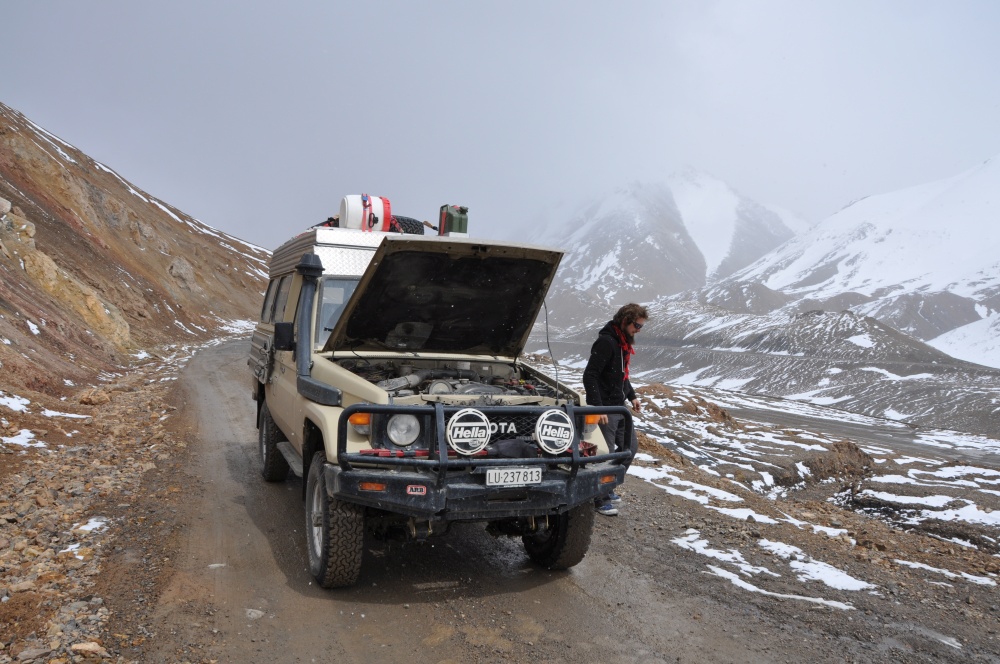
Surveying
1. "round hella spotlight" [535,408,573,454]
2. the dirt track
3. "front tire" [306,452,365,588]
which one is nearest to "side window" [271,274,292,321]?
the dirt track

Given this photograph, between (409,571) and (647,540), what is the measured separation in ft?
7.74

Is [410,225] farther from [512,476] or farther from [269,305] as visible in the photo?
[512,476]

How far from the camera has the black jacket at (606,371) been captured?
21.6 feet

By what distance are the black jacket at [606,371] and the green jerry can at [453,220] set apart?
193 centimetres

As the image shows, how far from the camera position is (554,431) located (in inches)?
177

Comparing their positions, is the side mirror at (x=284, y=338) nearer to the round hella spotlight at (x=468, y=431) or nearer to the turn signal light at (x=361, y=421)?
the turn signal light at (x=361, y=421)

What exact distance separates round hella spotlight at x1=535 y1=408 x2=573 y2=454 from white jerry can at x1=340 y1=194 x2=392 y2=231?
3.80 meters

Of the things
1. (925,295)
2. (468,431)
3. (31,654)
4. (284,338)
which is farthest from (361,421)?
(925,295)

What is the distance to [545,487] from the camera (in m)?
4.44

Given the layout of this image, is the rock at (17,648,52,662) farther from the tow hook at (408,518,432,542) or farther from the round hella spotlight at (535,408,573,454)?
the round hella spotlight at (535,408,573,454)

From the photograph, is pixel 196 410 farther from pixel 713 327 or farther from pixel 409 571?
pixel 713 327

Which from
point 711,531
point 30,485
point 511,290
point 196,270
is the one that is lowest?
point 711,531

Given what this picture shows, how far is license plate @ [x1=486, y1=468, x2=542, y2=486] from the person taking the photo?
432 centimetres

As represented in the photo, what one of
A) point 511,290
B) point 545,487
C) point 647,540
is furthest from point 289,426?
point 647,540
